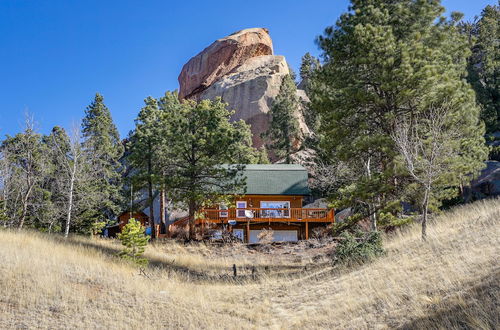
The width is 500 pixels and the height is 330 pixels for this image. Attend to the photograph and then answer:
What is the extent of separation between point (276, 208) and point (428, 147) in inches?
615

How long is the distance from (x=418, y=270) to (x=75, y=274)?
929 centimetres

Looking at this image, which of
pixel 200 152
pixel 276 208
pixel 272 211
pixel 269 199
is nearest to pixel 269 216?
pixel 272 211

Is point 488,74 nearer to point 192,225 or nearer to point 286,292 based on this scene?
point 192,225

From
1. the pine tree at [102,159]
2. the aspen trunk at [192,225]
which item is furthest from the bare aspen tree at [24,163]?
the aspen trunk at [192,225]

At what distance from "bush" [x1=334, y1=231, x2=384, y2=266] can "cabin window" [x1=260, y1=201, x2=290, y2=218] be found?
14.7m

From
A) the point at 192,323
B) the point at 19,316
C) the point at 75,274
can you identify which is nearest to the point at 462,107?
the point at 192,323

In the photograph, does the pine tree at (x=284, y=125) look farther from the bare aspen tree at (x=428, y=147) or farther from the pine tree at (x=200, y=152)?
the bare aspen tree at (x=428, y=147)

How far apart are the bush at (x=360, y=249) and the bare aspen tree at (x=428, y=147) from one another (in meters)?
1.49

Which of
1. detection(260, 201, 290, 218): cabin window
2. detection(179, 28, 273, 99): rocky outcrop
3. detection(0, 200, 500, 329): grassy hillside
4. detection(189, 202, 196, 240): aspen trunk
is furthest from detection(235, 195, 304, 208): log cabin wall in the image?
detection(179, 28, 273, 99): rocky outcrop

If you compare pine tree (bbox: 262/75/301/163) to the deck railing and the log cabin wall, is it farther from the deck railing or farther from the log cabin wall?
the deck railing

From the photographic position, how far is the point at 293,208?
1156 inches

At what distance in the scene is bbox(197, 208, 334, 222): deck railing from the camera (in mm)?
29125

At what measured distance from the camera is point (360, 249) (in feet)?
43.9

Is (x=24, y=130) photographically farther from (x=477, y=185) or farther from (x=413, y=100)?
(x=477, y=185)
